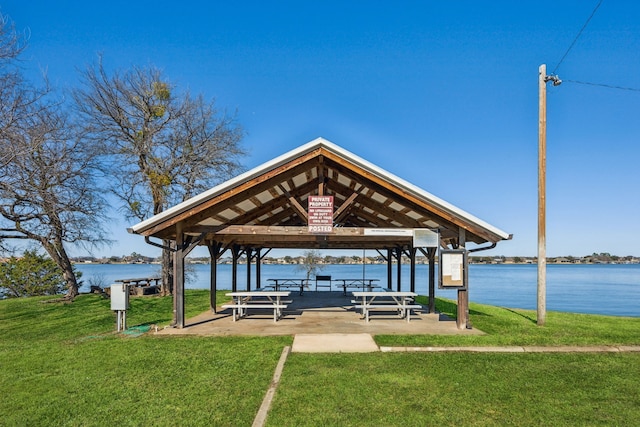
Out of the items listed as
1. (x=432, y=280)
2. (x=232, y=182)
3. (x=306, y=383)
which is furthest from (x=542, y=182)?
(x=306, y=383)

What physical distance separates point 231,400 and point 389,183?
5046 mm

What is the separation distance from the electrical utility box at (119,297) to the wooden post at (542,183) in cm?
892

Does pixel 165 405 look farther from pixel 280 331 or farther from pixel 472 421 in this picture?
pixel 280 331

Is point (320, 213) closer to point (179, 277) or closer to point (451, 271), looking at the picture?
point (451, 271)

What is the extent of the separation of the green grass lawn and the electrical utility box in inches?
25.3

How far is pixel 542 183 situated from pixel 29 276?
817 inches

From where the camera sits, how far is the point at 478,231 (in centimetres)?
809

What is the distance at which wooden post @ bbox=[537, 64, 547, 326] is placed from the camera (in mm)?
8961

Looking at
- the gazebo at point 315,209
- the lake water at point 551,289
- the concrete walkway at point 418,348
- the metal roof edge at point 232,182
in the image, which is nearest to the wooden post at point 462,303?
the gazebo at point 315,209

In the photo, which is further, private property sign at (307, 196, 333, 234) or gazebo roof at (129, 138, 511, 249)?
private property sign at (307, 196, 333, 234)

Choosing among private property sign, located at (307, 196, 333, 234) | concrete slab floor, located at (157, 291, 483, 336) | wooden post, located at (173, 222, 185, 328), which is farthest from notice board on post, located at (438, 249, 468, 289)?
wooden post, located at (173, 222, 185, 328)

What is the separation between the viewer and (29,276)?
59.7 feet

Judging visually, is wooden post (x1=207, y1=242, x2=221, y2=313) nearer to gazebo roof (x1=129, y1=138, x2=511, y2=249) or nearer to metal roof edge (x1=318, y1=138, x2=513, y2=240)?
gazebo roof (x1=129, y1=138, x2=511, y2=249)

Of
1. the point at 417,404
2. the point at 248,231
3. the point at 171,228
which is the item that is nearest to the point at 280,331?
the point at 248,231
